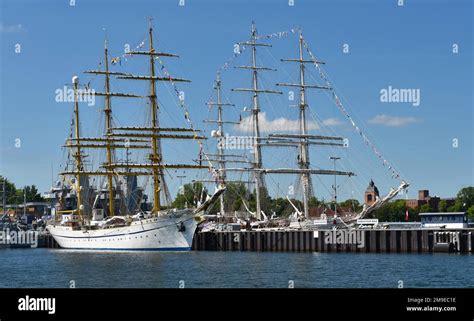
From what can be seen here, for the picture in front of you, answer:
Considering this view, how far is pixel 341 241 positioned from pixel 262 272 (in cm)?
3108

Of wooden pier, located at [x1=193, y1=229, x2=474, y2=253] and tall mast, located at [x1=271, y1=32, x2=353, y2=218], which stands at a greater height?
tall mast, located at [x1=271, y1=32, x2=353, y2=218]

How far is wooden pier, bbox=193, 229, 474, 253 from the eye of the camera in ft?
254

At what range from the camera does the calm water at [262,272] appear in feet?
161

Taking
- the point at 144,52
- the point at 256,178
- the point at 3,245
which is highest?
the point at 144,52

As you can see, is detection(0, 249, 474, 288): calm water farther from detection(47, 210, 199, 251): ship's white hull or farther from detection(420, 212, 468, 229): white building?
detection(47, 210, 199, 251): ship's white hull

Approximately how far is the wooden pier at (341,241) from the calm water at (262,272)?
4545 millimetres

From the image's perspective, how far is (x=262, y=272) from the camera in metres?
57.0

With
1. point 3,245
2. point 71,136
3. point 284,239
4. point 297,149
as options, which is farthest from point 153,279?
point 3,245

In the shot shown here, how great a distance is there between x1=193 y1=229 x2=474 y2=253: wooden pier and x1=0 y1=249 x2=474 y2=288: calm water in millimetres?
4545

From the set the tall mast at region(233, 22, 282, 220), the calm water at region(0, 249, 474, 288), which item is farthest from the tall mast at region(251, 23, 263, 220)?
the calm water at region(0, 249, 474, 288)
